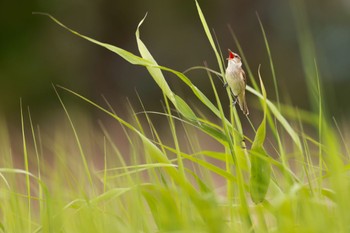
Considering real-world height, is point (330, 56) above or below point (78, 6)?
below

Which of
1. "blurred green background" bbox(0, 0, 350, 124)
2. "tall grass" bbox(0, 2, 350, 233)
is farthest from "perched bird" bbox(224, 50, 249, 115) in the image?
"blurred green background" bbox(0, 0, 350, 124)

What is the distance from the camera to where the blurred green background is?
513 inches

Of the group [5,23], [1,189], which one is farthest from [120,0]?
[1,189]

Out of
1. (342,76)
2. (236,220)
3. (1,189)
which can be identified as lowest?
(236,220)

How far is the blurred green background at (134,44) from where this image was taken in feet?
42.7

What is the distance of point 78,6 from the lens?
13.8 metres

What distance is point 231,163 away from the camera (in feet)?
5.57

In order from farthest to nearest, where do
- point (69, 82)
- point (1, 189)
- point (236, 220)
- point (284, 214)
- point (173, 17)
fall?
point (173, 17) < point (69, 82) < point (1, 189) < point (236, 220) < point (284, 214)

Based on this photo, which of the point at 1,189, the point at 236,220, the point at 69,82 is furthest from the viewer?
the point at 69,82

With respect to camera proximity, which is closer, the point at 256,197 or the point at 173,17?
the point at 256,197

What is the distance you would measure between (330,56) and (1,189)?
1252 centimetres

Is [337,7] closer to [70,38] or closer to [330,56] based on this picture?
[330,56]

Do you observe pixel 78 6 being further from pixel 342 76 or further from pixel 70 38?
pixel 342 76

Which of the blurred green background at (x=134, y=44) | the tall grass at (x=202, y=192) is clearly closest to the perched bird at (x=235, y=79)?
the tall grass at (x=202, y=192)
